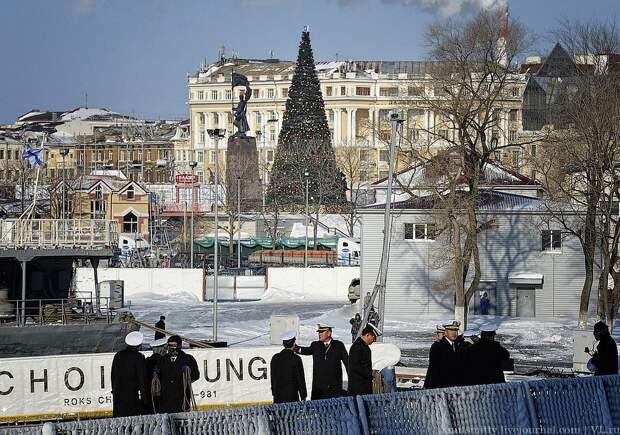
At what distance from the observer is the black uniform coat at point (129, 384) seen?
47.4ft

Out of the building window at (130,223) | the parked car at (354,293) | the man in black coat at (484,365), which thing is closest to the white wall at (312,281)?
the parked car at (354,293)

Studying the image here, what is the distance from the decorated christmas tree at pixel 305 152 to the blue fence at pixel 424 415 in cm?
8799

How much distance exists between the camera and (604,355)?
1666cm

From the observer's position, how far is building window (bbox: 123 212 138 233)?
99312 millimetres

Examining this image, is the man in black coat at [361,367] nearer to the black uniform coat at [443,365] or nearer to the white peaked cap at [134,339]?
the black uniform coat at [443,365]

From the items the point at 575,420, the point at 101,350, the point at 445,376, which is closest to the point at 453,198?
the point at 101,350

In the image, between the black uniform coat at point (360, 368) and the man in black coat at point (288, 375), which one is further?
the black uniform coat at point (360, 368)

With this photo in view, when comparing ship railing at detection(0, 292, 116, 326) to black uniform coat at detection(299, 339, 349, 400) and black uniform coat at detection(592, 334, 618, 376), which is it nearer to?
black uniform coat at detection(299, 339, 349, 400)

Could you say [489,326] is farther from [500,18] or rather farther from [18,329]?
[18,329]

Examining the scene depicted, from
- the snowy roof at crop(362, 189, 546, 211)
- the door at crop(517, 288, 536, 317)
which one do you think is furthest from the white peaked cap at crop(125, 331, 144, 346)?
the door at crop(517, 288, 536, 317)

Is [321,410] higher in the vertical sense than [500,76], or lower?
lower

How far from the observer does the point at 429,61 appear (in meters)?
47.8

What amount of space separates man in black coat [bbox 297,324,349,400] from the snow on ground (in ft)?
63.7

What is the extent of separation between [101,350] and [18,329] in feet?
6.91
